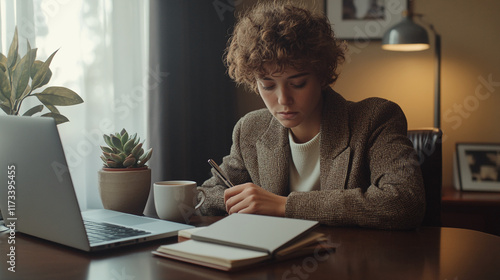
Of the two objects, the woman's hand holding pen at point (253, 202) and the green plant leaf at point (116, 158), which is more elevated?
the green plant leaf at point (116, 158)

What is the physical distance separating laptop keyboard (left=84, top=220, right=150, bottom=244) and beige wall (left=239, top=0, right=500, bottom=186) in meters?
2.15

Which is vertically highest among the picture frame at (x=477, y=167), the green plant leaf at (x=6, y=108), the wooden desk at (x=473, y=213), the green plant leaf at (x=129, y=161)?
the green plant leaf at (x=6, y=108)

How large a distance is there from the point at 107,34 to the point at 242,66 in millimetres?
989

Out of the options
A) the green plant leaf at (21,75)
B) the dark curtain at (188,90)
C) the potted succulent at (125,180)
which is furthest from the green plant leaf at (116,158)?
the dark curtain at (188,90)

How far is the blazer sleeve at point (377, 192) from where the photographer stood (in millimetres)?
1038

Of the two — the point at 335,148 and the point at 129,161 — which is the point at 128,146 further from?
the point at 335,148

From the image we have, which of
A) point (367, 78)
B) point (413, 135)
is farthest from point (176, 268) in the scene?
point (367, 78)

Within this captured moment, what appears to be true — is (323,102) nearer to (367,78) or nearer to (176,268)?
(176,268)

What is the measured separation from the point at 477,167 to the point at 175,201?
2029 millimetres

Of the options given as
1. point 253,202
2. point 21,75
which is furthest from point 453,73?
point 21,75

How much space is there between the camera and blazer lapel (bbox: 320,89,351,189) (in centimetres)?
128

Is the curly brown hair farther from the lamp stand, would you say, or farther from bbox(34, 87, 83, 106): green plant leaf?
the lamp stand

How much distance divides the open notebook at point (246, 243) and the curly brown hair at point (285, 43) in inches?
21.6

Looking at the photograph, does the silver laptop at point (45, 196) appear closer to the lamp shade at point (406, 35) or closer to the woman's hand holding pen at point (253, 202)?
the woman's hand holding pen at point (253, 202)
